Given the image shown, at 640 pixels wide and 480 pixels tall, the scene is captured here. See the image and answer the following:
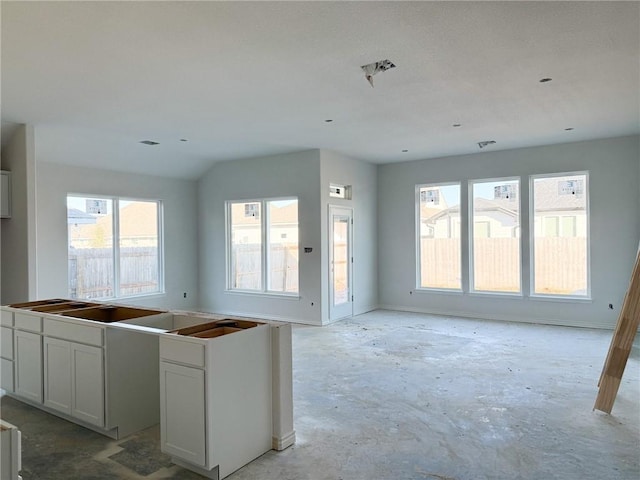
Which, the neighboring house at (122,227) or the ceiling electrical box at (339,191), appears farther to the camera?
the ceiling electrical box at (339,191)

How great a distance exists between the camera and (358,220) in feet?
26.5

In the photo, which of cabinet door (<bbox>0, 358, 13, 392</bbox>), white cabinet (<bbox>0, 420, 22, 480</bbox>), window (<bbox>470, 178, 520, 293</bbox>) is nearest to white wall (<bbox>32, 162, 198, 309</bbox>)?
cabinet door (<bbox>0, 358, 13, 392</bbox>)

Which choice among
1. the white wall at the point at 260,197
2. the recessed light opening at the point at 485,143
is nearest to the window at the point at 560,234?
the recessed light opening at the point at 485,143

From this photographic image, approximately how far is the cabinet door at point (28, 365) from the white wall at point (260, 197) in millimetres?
4256

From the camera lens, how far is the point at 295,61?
3.54m

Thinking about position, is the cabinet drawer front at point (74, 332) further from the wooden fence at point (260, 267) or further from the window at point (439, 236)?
the window at point (439, 236)

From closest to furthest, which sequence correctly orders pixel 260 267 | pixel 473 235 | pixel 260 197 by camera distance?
pixel 473 235
pixel 260 197
pixel 260 267

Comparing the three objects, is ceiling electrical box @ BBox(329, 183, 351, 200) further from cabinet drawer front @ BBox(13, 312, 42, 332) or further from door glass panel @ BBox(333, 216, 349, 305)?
cabinet drawer front @ BBox(13, 312, 42, 332)

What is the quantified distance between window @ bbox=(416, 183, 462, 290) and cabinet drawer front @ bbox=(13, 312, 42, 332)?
6.39 meters

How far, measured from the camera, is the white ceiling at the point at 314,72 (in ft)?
9.24

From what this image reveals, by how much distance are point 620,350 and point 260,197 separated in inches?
232

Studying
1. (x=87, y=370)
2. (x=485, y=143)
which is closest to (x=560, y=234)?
(x=485, y=143)

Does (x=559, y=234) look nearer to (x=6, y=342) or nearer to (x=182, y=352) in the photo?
(x=182, y=352)

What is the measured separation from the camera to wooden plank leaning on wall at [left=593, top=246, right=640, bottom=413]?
3.40 metres
